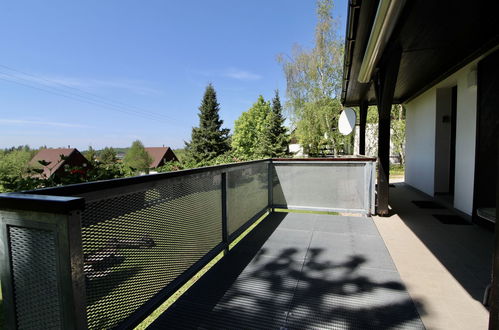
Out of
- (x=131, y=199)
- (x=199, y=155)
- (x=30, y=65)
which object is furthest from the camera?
(x=30, y=65)

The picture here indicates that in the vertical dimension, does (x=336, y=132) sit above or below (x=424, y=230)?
above

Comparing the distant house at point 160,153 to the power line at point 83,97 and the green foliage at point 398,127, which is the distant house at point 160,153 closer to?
the power line at point 83,97

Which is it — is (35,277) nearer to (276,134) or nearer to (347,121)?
(347,121)

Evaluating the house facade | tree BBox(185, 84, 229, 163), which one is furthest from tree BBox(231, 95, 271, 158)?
the house facade

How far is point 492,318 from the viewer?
3.57ft

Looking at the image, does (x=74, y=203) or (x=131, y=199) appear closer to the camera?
(x=74, y=203)

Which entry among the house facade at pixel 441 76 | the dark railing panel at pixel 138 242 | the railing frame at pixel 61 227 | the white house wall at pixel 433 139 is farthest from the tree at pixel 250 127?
the railing frame at pixel 61 227

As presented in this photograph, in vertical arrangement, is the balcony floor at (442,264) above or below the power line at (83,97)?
below

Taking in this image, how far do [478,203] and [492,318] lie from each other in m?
3.68

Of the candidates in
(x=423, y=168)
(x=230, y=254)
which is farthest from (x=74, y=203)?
(x=423, y=168)

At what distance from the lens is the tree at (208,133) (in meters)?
24.3

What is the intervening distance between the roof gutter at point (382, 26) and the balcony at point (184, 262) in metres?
2.11

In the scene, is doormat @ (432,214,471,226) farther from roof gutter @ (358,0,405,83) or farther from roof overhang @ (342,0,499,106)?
roof gutter @ (358,0,405,83)

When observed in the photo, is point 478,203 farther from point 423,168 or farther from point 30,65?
point 30,65
